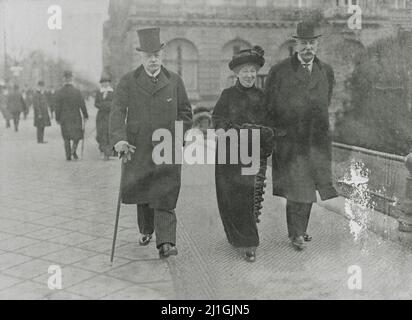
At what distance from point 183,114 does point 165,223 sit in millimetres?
1060

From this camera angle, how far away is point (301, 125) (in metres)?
5.96

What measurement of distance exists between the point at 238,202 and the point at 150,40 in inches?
67.9

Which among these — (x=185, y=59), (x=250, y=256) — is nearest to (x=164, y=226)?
(x=250, y=256)

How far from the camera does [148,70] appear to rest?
19.1 feet

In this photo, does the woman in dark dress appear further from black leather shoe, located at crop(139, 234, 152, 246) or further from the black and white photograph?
black leather shoe, located at crop(139, 234, 152, 246)

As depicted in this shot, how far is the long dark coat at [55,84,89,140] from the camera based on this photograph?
1338cm

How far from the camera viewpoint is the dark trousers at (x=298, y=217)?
6.05 m

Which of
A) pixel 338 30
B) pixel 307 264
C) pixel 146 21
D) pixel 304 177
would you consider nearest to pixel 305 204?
pixel 304 177

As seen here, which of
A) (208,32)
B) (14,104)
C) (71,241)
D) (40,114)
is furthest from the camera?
(208,32)

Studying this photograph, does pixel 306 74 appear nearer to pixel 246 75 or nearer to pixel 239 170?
pixel 246 75

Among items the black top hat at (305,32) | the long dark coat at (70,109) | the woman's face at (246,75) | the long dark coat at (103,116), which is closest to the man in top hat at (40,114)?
the long dark coat at (70,109)

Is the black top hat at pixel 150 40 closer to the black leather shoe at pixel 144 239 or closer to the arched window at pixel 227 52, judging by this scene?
the black leather shoe at pixel 144 239

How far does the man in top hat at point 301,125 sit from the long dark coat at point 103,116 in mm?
7486
